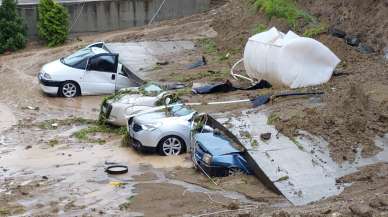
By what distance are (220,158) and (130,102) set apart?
5.17 m

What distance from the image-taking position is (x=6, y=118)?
68.6 ft

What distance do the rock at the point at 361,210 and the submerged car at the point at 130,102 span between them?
8.91 metres

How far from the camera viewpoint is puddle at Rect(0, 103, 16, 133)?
19875mm

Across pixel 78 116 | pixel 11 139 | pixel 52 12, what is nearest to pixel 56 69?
pixel 78 116

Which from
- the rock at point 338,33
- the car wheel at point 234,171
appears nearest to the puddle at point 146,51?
the rock at point 338,33

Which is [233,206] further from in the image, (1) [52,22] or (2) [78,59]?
(1) [52,22]

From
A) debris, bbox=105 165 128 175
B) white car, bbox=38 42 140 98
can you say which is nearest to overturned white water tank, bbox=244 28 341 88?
white car, bbox=38 42 140 98

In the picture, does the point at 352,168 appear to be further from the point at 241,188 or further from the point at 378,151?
the point at 241,188

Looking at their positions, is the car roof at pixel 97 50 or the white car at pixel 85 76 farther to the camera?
the car roof at pixel 97 50

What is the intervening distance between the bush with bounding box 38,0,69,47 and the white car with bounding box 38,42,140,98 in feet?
23.8

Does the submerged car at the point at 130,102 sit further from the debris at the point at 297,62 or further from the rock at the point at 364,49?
the rock at the point at 364,49

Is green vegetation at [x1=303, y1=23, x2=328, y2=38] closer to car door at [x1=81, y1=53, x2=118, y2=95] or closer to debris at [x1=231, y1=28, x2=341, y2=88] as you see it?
debris at [x1=231, y1=28, x2=341, y2=88]

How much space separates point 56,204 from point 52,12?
65.4 feet

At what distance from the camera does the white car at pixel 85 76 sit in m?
23.2
